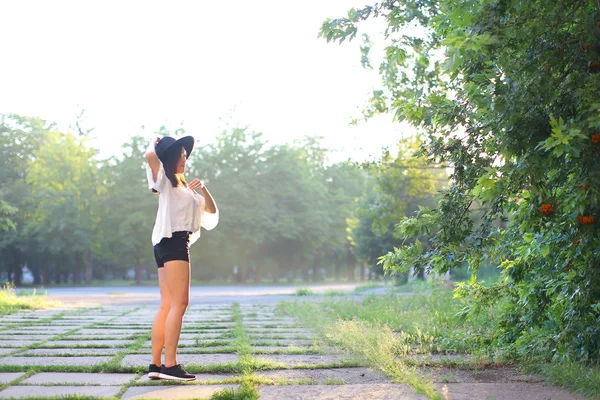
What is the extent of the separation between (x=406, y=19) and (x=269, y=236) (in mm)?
37483

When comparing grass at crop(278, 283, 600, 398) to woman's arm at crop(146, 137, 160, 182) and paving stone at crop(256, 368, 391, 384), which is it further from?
woman's arm at crop(146, 137, 160, 182)

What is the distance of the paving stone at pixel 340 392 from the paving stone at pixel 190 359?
1345mm

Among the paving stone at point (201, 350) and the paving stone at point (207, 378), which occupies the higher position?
the paving stone at point (201, 350)

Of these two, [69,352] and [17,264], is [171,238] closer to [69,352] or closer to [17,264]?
[69,352]

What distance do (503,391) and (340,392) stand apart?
1078mm

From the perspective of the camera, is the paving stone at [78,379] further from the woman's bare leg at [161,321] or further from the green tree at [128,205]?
the green tree at [128,205]

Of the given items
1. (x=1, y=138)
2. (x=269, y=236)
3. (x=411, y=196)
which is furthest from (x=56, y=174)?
(x=411, y=196)

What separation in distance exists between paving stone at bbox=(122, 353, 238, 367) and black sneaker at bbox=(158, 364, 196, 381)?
24.7 inches

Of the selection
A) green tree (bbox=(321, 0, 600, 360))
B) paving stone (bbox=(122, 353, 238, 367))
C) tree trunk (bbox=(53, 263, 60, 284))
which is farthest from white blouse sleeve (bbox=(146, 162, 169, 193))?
tree trunk (bbox=(53, 263, 60, 284))

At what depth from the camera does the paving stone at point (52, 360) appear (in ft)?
17.7

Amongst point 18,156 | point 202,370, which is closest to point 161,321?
point 202,370

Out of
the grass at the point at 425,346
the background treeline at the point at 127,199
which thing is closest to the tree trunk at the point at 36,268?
the background treeline at the point at 127,199

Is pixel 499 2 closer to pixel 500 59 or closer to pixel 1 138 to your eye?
pixel 500 59

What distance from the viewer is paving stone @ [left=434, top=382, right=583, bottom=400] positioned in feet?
13.0
